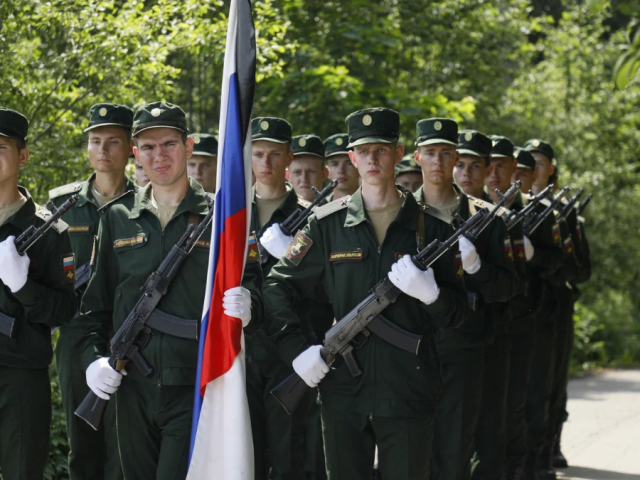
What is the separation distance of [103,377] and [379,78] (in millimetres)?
8167

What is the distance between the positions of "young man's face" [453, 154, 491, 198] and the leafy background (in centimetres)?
113

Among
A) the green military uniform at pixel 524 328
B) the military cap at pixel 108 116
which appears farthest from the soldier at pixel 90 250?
the green military uniform at pixel 524 328

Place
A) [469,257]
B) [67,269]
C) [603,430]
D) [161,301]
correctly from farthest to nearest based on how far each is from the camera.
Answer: [603,430] < [469,257] < [67,269] < [161,301]

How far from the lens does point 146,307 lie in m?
5.06

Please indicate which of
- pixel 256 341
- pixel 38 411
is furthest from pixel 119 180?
pixel 38 411

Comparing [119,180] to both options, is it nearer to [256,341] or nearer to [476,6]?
[256,341]

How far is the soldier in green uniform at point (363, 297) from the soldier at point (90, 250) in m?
1.52

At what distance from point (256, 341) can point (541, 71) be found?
15489 mm

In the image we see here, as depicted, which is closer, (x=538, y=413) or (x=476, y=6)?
(x=538, y=413)

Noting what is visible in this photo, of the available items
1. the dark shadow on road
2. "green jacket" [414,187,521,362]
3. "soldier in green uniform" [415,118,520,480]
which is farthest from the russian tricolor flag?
the dark shadow on road

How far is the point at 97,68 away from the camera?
8.38m

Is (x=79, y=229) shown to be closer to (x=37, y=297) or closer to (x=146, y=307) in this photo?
(x=37, y=297)

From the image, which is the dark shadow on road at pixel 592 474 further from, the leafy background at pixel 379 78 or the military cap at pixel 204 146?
the military cap at pixel 204 146

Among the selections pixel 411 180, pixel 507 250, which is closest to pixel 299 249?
pixel 507 250
